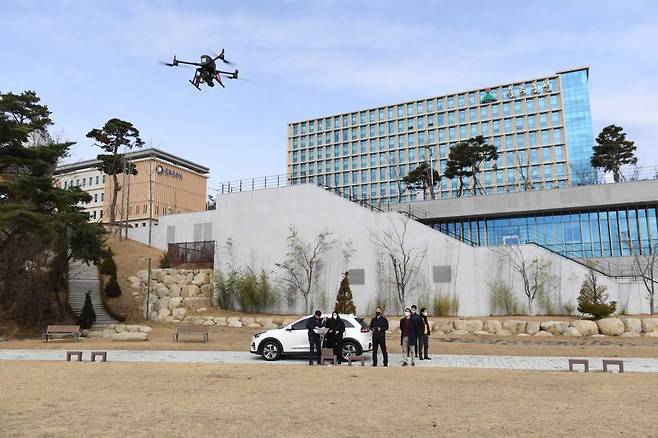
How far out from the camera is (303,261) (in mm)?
33562

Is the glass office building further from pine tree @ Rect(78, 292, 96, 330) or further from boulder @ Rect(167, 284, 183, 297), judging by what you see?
pine tree @ Rect(78, 292, 96, 330)

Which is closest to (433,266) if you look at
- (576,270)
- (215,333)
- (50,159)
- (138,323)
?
(576,270)

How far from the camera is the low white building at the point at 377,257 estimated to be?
1109 inches

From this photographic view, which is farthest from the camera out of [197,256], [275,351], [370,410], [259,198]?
[197,256]

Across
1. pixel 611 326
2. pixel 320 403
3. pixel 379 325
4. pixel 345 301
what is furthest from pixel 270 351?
pixel 611 326

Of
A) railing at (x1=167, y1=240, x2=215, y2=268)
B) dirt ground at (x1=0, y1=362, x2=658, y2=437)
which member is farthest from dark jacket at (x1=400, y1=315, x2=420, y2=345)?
railing at (x1=167, y1=240, x2=215, y2=268)

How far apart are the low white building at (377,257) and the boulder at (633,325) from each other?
104 inches

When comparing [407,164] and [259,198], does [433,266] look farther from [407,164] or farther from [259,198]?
[407,164]

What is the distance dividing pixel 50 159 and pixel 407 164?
7491 centimetres

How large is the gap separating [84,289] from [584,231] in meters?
34.3

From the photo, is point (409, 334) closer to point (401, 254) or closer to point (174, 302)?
point (401, 254)

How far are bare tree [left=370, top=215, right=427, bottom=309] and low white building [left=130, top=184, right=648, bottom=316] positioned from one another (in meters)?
0.06

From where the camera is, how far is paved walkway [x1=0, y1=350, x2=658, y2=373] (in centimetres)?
1451

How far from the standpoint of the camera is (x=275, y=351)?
1636cm
